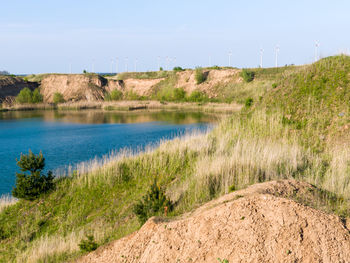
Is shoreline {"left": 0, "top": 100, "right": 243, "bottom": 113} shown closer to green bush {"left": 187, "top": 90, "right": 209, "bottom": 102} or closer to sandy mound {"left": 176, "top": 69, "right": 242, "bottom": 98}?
green bush {"left": 187, "top": 90, "right": 209, "bottom": 102}

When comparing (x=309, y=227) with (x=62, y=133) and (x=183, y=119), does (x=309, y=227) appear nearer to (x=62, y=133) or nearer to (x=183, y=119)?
(x=62, y=133)

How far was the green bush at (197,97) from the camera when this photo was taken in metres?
65.1

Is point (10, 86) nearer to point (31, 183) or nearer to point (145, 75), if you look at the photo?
point (145, 75)

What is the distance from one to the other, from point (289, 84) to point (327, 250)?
54.7ft

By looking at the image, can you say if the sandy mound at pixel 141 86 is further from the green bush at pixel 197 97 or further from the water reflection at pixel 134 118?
the water reflection at pixel 134 118

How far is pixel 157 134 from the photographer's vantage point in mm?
32969

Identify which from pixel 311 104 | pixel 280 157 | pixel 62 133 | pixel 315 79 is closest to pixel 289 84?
pixel 315 79

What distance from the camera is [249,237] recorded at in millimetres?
5379

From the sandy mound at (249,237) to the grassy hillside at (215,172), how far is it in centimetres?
113

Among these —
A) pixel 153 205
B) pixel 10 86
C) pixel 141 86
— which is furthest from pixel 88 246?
pixel 10 86

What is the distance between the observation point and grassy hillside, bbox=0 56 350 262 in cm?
915

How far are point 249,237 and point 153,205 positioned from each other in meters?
4.05

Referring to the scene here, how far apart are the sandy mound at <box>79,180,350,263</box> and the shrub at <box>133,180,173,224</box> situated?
2.23 m

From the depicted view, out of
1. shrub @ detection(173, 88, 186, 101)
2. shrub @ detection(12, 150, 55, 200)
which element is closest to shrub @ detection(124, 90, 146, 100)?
Answer: shrub @ detection(173, 88, 186, 101)
